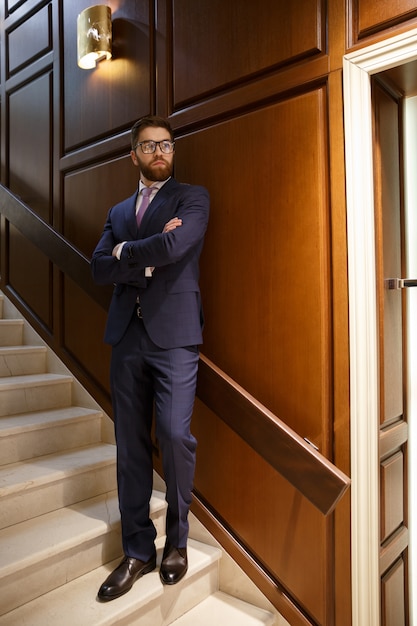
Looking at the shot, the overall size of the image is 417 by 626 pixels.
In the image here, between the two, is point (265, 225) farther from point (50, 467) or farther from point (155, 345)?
point (50, 467)

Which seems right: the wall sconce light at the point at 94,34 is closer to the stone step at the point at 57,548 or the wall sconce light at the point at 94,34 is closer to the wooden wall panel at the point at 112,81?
the wooden wall panel at the point at 112,81

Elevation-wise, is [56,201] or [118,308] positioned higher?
[56,201]

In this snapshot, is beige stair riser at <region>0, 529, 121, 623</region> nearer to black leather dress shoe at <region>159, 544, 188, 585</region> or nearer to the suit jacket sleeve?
black leather dress shoe at <region>159, 544, 188, 585</region>

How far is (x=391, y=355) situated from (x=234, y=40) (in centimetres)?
135

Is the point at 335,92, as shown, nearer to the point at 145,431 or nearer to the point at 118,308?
the point at 118,308

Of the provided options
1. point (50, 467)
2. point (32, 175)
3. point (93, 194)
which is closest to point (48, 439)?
point (50, 467)

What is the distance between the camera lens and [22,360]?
2654mm

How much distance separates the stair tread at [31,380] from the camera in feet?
7.54

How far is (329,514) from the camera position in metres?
1.61

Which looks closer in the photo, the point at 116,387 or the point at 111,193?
the point at 116,387

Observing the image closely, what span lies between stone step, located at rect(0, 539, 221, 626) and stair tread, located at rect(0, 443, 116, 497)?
1.26 feet

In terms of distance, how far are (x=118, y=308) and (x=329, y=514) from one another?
1037 millimetres

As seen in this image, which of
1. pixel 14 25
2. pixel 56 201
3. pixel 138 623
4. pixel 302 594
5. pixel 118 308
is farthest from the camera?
pixel 14 25

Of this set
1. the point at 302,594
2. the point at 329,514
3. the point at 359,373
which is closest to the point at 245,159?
the point at 359,373
